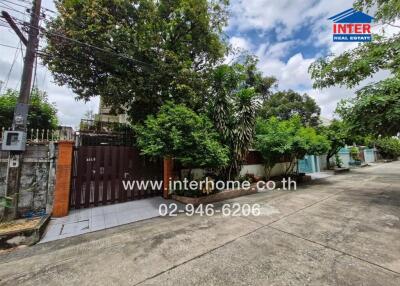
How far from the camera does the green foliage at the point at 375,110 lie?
5074 mm

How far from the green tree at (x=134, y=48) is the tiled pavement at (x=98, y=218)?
14.2 feet

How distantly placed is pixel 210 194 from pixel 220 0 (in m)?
8.63

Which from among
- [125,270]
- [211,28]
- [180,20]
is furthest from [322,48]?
[125,270]

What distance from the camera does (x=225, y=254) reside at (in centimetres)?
276

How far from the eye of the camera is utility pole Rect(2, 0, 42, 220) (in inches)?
151

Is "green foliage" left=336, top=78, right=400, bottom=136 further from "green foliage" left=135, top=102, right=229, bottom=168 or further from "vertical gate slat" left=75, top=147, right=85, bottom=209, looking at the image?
"vertical gate slat" left=75, top=147, right=85, bottom=209

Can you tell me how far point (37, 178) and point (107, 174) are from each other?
1.50m

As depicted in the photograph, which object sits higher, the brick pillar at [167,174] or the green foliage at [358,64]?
the green foliage at [358,64]

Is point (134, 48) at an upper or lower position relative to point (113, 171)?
upper

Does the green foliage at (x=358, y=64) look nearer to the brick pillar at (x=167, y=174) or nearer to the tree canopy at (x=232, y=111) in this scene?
the tree canopy at (x=232, y=111)

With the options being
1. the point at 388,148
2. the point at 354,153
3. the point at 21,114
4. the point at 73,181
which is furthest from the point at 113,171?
the point at 388,148

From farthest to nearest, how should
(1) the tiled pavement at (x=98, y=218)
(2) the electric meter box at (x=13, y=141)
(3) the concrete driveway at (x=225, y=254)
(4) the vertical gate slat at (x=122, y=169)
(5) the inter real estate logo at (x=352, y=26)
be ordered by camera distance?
(5) the inter real estate logo at (x=352, y=26)
(4) the vertical gate slat at (x=122, y=169)
(2) the electric meter box at (x=13, y=141)
(1) the tiled pavement at (x=98, y=218)
(3) the concrete driveway at (x=225, y=254)

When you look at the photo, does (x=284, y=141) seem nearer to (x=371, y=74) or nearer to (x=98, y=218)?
(x=371, y=74)

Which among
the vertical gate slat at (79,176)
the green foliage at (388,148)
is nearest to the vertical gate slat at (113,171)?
the vertical gate slat at (79,176)
